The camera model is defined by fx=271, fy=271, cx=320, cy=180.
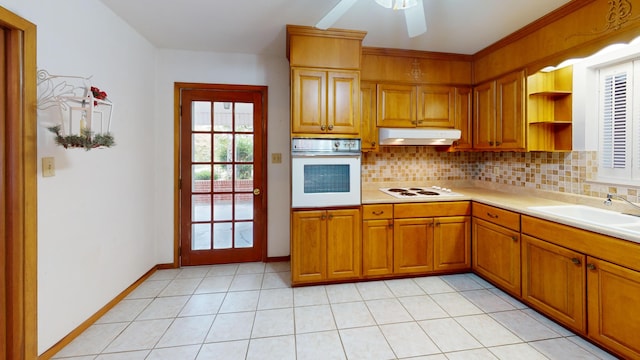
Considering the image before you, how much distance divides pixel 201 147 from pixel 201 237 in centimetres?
105

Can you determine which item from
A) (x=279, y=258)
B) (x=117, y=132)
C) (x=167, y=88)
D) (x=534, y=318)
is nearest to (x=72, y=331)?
(x=117, y=132)

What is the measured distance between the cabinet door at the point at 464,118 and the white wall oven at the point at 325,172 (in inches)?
55.0

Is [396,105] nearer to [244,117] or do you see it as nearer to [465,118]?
[465,118]

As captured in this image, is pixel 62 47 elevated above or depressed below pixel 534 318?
above

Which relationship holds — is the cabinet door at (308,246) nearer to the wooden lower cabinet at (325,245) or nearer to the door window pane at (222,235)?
the wooden lower cabinet at (325,245)

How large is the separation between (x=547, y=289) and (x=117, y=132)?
3714 mm

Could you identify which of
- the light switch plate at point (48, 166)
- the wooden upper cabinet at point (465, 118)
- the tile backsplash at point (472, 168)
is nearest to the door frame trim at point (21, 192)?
the light switch plate at point (48, 166)

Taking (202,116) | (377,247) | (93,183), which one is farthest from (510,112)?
(93,183)

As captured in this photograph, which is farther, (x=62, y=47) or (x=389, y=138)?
(x=389, y=138)

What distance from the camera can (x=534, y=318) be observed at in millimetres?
2105

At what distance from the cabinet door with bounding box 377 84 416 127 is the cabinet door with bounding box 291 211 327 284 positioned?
4.26 feet

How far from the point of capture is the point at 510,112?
2705 mm

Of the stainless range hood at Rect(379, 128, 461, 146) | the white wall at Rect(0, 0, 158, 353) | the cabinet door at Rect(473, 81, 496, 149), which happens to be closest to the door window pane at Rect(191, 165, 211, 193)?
the white wall at Rect(0, 0, 158, 353)

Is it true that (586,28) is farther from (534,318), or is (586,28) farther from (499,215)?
(534,318)
